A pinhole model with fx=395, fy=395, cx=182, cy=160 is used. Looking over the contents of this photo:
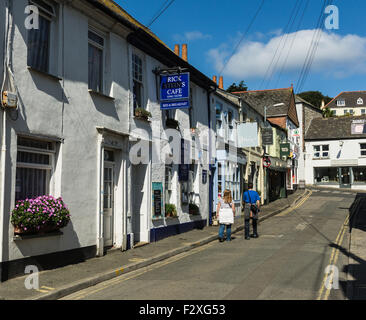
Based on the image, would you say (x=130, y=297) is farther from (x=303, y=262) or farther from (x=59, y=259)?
(x=303, y=262)

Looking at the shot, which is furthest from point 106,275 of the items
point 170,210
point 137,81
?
point 137,81

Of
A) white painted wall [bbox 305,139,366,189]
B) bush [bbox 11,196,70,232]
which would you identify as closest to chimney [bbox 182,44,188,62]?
bush [bbox 11,196,70,232]

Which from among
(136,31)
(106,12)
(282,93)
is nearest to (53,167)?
(106,12)

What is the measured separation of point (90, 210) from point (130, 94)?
3.94m

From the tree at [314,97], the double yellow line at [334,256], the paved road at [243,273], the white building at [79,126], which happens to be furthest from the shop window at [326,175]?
the white building at [79,126]

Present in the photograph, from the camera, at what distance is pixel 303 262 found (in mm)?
9484

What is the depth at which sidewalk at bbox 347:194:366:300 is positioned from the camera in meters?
6.99

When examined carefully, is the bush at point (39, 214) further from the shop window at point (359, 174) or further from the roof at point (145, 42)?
the shop window at point (359, 174)

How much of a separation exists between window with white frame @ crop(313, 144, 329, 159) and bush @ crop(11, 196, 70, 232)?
145ft

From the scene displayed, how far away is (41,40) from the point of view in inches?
346

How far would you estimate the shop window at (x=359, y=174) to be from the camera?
45.5 metres

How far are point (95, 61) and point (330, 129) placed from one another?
43.9 metres

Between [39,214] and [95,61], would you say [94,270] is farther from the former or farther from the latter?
[95,61]
